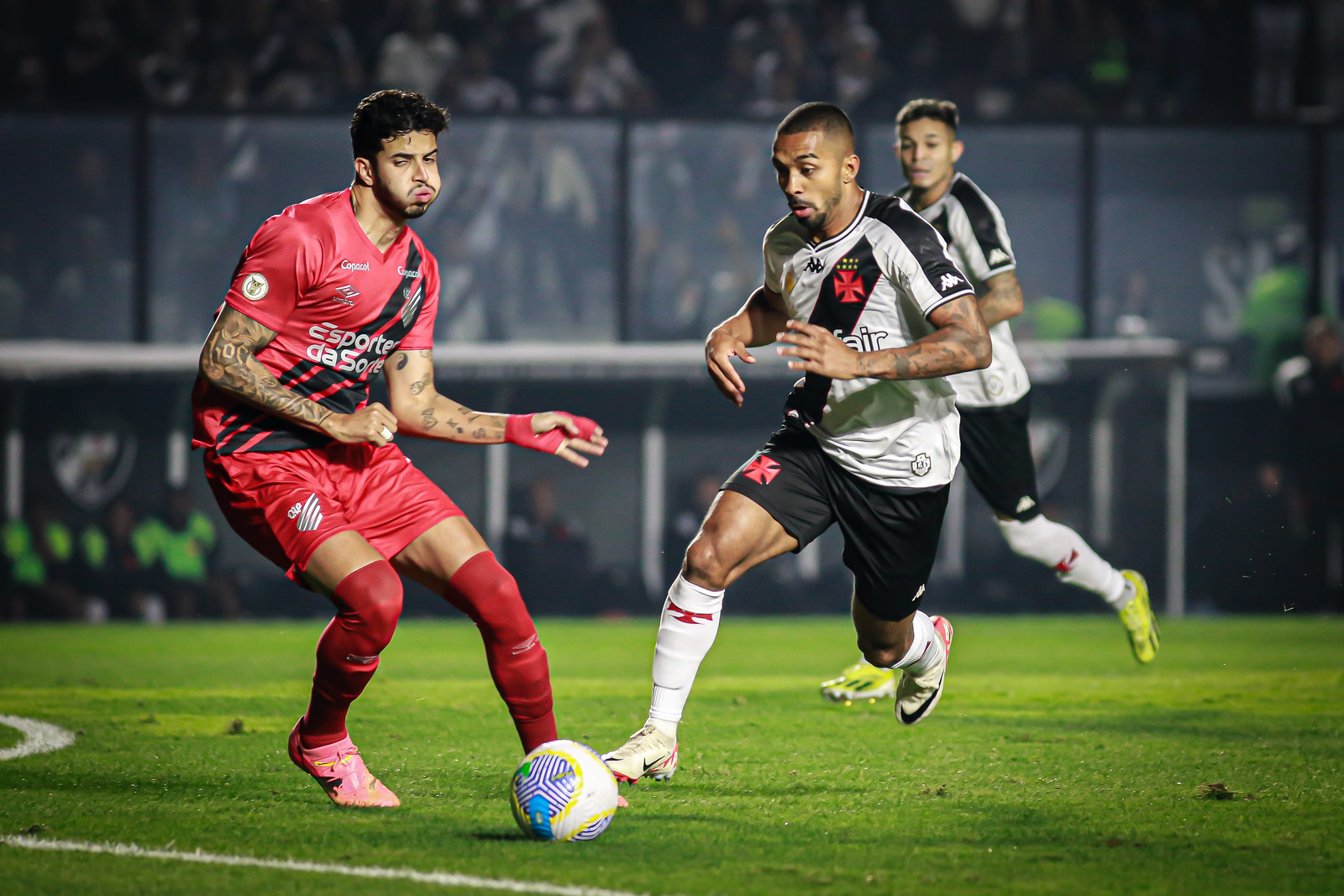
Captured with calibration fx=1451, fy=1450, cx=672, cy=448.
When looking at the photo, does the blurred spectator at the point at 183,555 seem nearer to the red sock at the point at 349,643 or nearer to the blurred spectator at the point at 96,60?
the blurred spectator at the point at 96,60

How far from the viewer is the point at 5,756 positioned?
5.43m

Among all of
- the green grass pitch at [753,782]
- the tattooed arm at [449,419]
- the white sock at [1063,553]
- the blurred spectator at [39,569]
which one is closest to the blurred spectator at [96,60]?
the blurred spectator at [39,569]

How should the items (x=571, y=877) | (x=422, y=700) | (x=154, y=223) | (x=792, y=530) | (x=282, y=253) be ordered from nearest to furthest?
(x=571, y=877), (x=282, y=253), (x=792, y=530), (x=422, y=700), (x=154, y=223)

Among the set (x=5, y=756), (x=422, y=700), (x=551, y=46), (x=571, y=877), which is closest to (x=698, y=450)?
(x=551, y=46)

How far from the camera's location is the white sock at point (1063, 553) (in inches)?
277

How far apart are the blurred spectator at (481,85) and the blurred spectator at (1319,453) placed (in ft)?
26.5

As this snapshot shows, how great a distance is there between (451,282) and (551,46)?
300 centimetres

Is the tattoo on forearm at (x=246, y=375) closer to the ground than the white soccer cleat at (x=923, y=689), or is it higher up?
higher up

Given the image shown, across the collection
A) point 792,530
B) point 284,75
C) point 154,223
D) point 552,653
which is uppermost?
point 284,75

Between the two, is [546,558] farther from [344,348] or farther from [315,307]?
[315,307]

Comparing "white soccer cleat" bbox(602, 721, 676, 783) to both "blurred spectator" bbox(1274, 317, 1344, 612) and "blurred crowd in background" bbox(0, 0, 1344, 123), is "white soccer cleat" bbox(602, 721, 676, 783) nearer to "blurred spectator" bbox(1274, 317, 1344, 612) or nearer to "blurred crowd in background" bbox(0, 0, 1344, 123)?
"blurred crowd in background" bbox(0, 0, 1344, 123)

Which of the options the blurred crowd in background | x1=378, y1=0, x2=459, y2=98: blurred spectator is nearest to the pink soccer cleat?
the blurred crowd in background

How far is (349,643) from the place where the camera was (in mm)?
4328

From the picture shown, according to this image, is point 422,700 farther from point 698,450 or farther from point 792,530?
point 698,450
